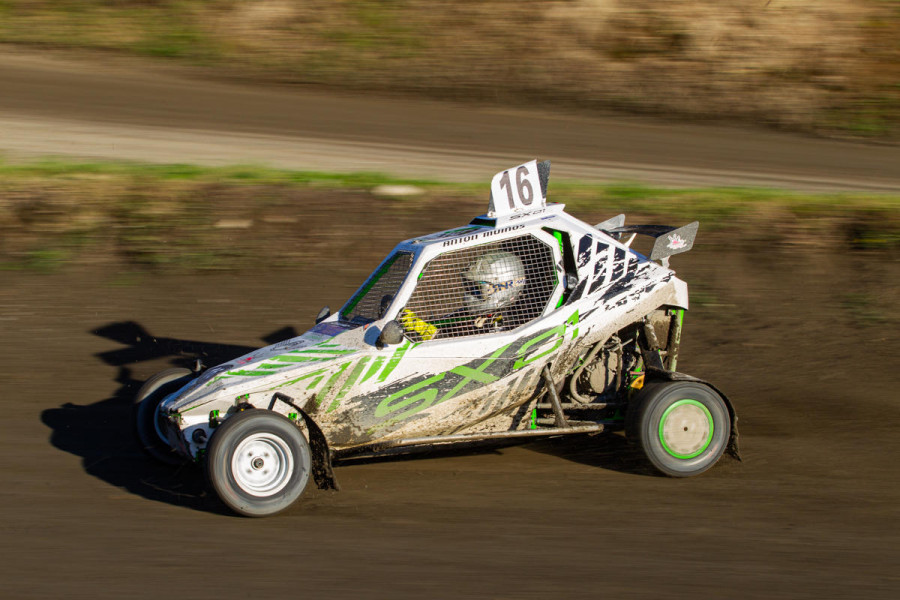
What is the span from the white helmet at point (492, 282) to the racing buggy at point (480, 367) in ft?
0.03

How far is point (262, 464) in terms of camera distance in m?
6.56

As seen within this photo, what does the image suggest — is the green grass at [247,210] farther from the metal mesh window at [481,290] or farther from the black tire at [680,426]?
the black tire at [680,426]

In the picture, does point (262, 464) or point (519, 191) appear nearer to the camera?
point (262, 464)

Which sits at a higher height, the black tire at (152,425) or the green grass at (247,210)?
the green grass at (247,210)

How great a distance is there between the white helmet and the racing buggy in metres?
0.01

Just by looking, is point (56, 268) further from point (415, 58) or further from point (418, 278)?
point (415, 58)

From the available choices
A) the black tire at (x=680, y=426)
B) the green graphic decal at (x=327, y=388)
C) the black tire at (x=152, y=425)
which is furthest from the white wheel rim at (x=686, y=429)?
the black tire at (x=152, y=425)

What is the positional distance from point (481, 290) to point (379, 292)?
2.58ft

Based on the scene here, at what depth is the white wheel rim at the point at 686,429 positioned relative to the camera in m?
7.32

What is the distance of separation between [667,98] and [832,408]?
12.9m

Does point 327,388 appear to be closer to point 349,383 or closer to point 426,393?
point 349,383

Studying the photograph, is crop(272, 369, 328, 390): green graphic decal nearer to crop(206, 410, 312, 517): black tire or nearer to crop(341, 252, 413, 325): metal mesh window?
crop(206, 410, 312, 517): black tire

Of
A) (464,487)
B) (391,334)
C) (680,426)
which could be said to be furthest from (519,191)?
(464,487)

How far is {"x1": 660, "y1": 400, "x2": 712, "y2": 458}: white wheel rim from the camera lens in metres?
7.32
